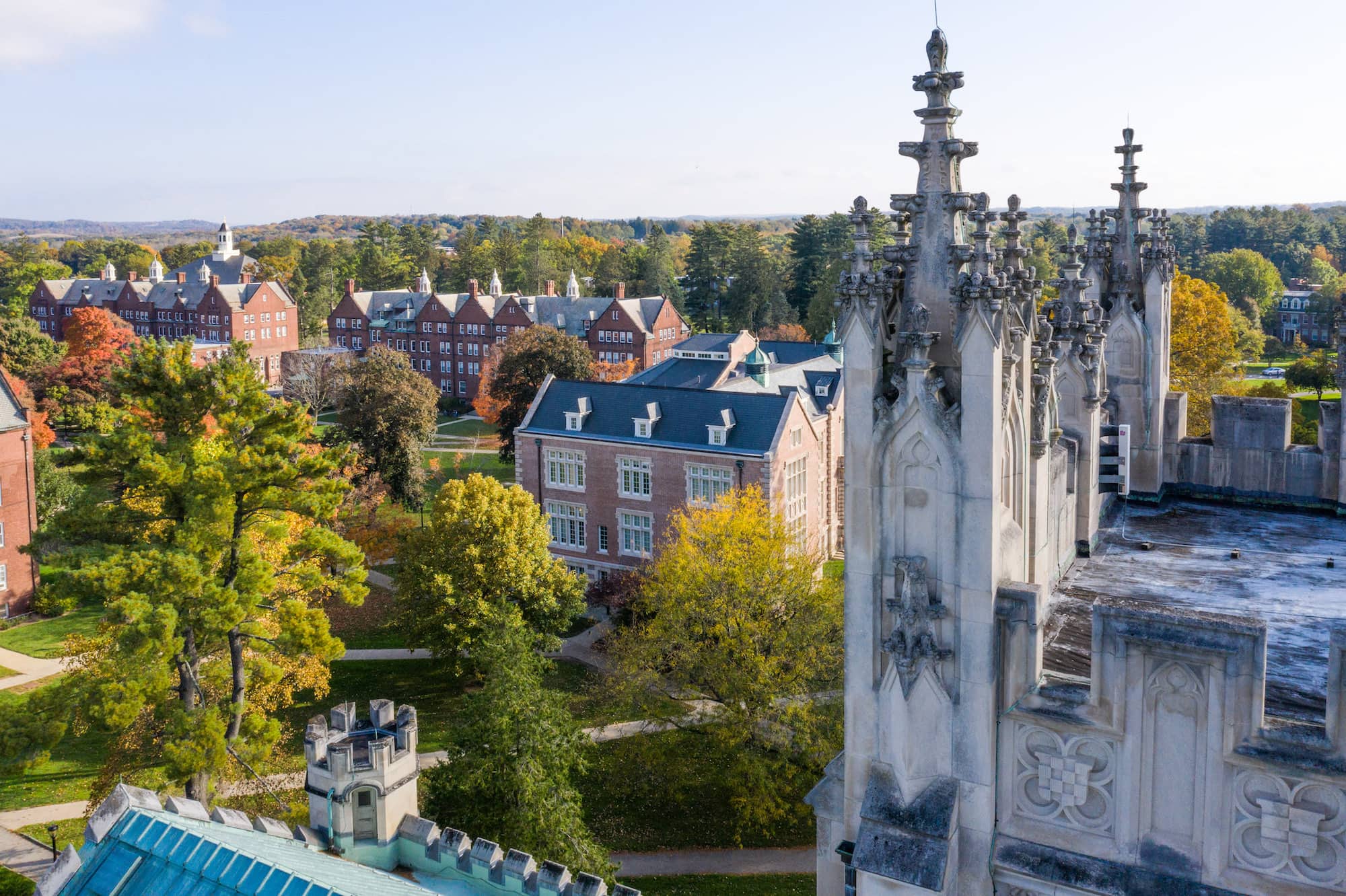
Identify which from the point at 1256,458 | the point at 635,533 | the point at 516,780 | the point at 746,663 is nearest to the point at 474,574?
the point at 635,533

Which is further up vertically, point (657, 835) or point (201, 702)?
point (201, 702)

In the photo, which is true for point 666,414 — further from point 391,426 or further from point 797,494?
point 391,426

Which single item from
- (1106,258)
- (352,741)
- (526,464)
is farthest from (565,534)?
(1106,258)

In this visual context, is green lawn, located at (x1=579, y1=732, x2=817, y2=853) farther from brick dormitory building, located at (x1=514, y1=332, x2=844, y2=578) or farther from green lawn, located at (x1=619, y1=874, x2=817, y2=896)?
brick dormitory building, located at (x1=514, y1=332, x2=844, y2=578)

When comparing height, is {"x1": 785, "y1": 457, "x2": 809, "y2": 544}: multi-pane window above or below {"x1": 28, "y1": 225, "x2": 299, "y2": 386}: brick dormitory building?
below

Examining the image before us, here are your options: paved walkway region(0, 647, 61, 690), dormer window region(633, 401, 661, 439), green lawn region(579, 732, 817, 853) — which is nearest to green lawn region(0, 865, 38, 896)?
green lawn region(579, 732, 817, 853)

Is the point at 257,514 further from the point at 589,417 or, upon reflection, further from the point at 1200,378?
the point at 1200,378

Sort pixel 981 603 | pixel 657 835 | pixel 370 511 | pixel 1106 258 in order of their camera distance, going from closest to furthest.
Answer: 1. pixel 981 603
2. pixel 1106 258
3. pixel 657 835
4. pixel 370 511
